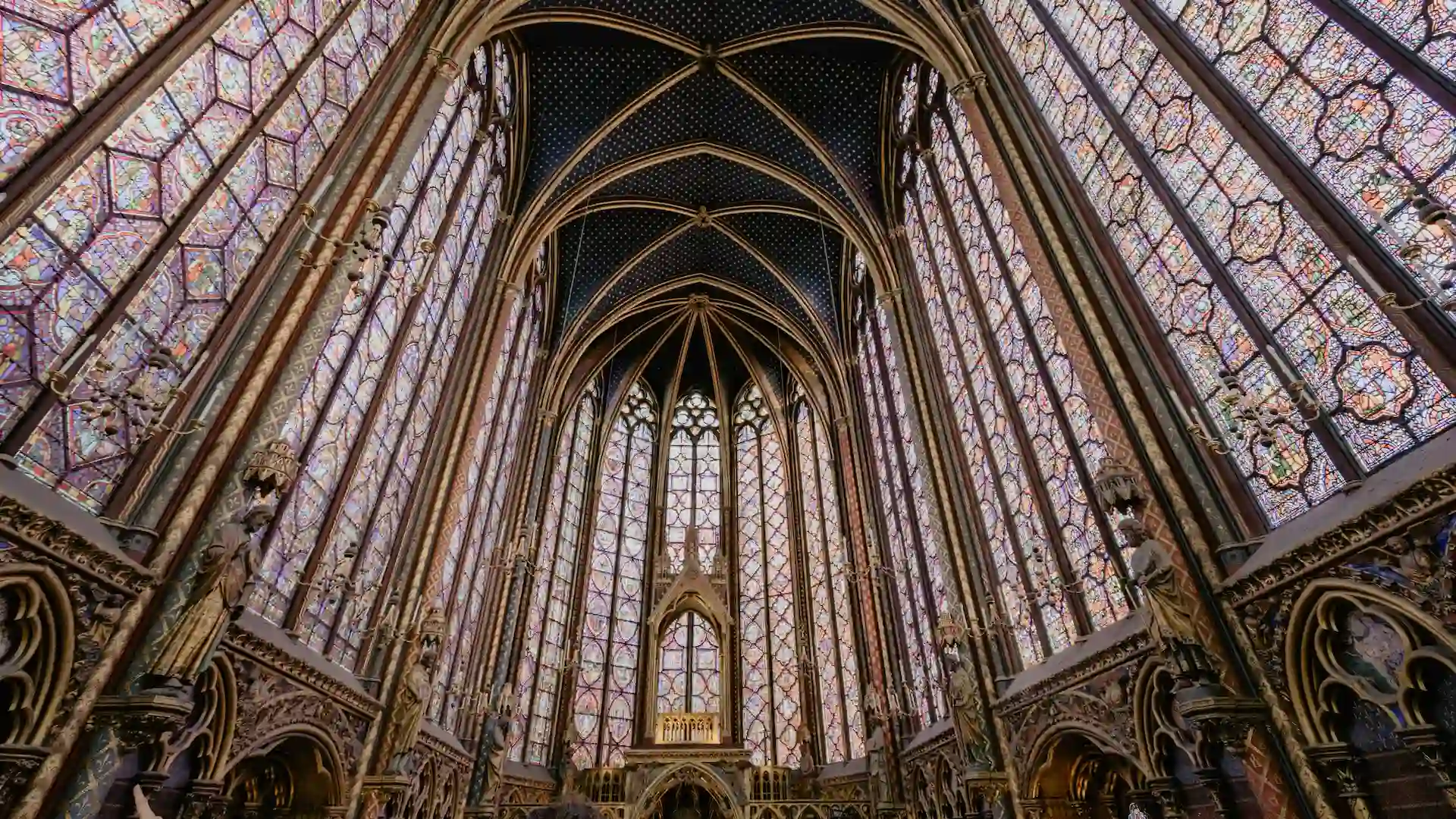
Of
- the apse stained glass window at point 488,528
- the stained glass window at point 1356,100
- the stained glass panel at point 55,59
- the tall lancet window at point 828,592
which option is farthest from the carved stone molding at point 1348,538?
the apse stained glass window at point 488,528

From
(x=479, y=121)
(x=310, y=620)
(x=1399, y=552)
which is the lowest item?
(x=1399, y=552)

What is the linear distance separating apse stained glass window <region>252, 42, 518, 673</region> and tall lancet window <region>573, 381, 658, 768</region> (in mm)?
6160

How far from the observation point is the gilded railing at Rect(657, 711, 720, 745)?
17.1m

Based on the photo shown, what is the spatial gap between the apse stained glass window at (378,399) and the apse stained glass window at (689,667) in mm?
6972

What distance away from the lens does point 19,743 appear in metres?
4.88

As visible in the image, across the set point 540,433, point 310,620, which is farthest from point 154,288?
point 540,433

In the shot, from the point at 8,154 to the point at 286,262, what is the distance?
295 centimetres

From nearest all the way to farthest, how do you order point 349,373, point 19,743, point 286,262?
1. point 19,743
2. point 286,262
3. point 349,373

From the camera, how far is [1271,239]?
663 cm

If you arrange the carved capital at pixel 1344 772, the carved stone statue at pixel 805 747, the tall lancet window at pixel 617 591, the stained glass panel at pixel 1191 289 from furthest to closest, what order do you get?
the tall lancet window at pixel 617 591, the carved stone statue at pixel 805 747, the stained glass panel at pixel 1191 289, the carved capital at pixel 1344 772

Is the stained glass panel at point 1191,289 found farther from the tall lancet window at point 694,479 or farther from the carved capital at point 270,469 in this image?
the tall lancet window at point 694,479

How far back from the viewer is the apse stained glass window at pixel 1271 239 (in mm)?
5629

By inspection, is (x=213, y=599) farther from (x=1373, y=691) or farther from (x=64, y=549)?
(x=1373, y=691)

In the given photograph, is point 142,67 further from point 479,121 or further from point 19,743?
point 479,121
